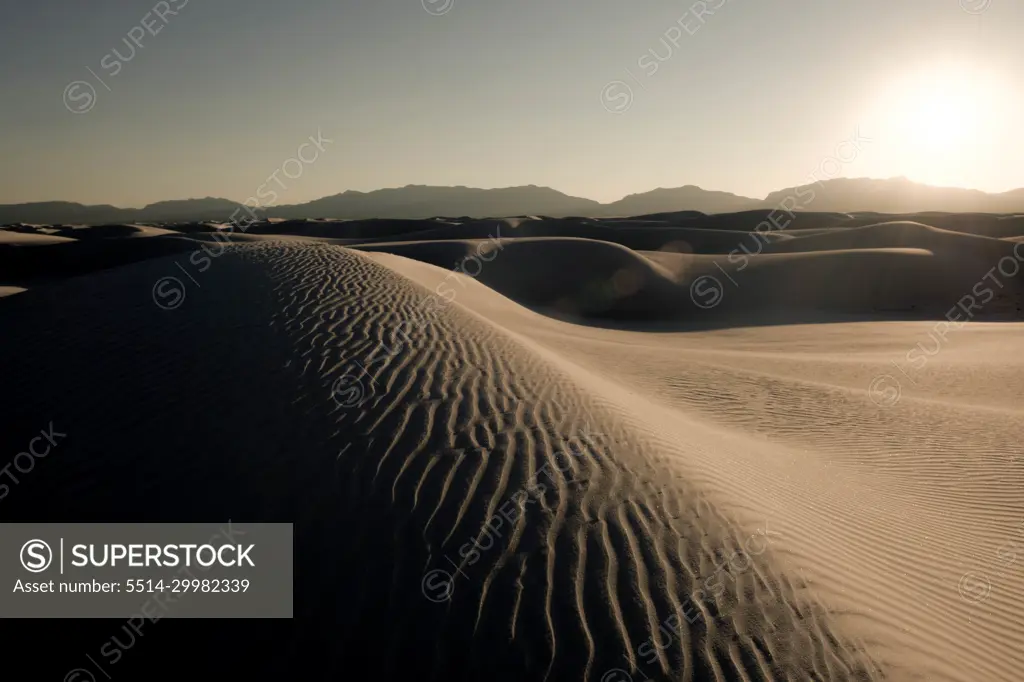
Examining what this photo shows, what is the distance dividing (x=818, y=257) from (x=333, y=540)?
34.3m

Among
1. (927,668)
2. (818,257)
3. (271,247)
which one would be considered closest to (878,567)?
(927,668)

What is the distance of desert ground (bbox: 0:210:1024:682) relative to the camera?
143 inches

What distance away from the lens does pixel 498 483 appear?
4809 mm

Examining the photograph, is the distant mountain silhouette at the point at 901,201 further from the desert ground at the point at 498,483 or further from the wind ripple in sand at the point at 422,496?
the wind ripple in sand at the point at 422,496

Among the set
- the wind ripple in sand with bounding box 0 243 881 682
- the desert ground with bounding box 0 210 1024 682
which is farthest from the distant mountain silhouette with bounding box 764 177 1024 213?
the wind ripple in sand with bounding box 0 243 881 682

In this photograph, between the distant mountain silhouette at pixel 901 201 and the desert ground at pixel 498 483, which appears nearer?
the desert ground at pixel 498 483

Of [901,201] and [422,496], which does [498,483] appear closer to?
[422,496]

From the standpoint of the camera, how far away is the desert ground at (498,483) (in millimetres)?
3621

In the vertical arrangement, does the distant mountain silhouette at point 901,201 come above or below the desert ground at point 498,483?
above

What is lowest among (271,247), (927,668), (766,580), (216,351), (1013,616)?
(1013,616)

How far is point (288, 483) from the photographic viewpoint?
15.1 feet

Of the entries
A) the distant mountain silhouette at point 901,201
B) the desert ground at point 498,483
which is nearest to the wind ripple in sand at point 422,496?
the desert ground at point 498,483

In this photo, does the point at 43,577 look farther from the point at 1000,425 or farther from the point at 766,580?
the point at 1000,425

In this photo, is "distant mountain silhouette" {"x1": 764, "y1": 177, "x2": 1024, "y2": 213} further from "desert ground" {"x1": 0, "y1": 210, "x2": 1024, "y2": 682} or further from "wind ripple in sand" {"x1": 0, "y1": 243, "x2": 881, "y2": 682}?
"wind ripple in sand" {"x1": 0, "y1": 243, "x2": 881, "y2": 682}
